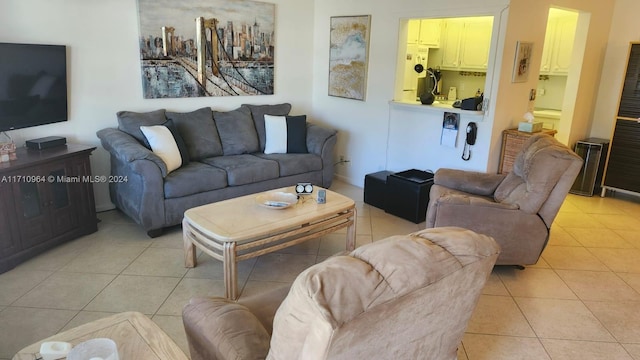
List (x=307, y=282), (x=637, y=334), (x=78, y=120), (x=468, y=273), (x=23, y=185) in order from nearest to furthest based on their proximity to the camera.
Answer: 1. (x=307, y=282)
2. (x=468, y=273)
3. (x=637, y=334)
4. (x=23, y=185)
5. (x=78, y=120)

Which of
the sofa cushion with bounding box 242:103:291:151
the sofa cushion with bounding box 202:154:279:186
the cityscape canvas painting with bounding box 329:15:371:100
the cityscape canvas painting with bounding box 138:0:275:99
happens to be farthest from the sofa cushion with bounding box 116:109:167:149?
the cityscape canvas painting with bounding box 329:15:371:100

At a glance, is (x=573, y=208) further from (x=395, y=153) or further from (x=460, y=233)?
(x=460, y=233)

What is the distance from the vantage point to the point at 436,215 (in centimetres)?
327

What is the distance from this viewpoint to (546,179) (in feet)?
10.0

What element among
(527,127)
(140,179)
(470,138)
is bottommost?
(140,179)

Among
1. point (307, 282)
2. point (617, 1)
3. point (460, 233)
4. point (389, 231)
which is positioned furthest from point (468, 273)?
point (617, 1)

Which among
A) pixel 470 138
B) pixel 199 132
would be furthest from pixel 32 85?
pixel 470 138

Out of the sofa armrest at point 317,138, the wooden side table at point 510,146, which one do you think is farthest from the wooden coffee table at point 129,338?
the wooden side table at point 510,146

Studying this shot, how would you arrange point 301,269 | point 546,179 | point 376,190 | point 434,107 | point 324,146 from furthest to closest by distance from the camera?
point 324,146 → point 376,190 → point 434,107 → point 301,269 → point 546,179

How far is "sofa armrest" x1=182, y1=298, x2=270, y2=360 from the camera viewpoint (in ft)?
5.07

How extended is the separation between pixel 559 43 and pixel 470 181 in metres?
3.07

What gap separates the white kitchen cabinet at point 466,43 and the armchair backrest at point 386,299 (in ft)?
16.5

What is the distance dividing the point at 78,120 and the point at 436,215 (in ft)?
10.8

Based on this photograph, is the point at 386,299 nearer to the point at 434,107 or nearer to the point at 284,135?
the point at 434,107
